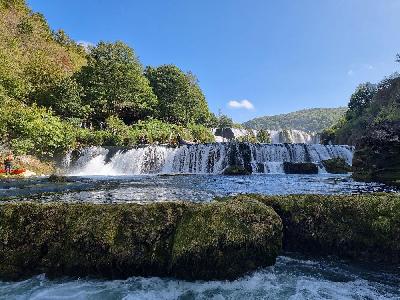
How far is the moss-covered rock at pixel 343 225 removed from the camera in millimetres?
6523

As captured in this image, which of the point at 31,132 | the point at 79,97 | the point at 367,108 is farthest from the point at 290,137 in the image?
the point at 31,132

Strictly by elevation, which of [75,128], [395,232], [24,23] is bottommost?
[395,232]

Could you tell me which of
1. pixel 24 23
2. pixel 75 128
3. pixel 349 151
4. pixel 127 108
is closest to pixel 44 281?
pixel 349 151

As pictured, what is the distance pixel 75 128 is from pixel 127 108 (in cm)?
1675

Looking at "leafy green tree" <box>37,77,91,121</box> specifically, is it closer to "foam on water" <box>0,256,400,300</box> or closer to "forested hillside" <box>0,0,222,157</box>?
"forested hillside" <box>0,0,222,157</box>

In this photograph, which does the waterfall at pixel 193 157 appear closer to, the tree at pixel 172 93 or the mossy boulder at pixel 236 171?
the mossy boulder at pixel 236 171

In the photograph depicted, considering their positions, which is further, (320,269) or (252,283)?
(320,269)

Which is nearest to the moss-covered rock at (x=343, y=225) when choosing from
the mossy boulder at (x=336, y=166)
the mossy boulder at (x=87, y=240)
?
the mossy boulder at (x=87, y=240)

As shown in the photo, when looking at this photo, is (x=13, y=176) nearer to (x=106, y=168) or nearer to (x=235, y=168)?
(x=106, y=168)

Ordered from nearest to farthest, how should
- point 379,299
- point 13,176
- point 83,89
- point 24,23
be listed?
point 379,299 < point 13,176 < point 83,89 < point 24,23

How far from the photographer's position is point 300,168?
105ft

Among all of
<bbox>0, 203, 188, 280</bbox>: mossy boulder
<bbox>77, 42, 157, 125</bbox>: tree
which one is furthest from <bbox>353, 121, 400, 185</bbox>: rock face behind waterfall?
<bbox>77, 42, 157, 125</bbox>: tree

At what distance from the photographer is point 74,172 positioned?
38250mm

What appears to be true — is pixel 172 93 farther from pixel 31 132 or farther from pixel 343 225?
pixel 343 225
